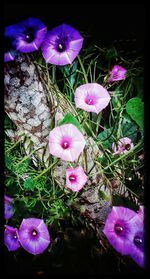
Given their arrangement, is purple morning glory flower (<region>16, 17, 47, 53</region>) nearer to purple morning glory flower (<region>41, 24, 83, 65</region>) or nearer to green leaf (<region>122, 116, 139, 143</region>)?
purple morning glory flower (<region>41, 24, 83, 65</region>)

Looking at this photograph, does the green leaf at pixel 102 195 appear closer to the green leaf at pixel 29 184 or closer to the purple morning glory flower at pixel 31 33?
the green leaf at pixel 29 184

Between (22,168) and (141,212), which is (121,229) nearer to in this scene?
(141,212)

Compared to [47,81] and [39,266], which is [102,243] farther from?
[47,81]

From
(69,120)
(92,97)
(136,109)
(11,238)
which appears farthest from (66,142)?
(11,238)

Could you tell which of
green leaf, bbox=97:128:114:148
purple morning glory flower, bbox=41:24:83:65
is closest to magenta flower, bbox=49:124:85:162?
green leaf, bbox=97:128:114:148

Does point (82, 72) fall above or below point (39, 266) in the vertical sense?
above

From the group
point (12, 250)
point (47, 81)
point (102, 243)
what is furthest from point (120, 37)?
point (12, 250)

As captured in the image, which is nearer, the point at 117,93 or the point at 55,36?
the point at 55,36
